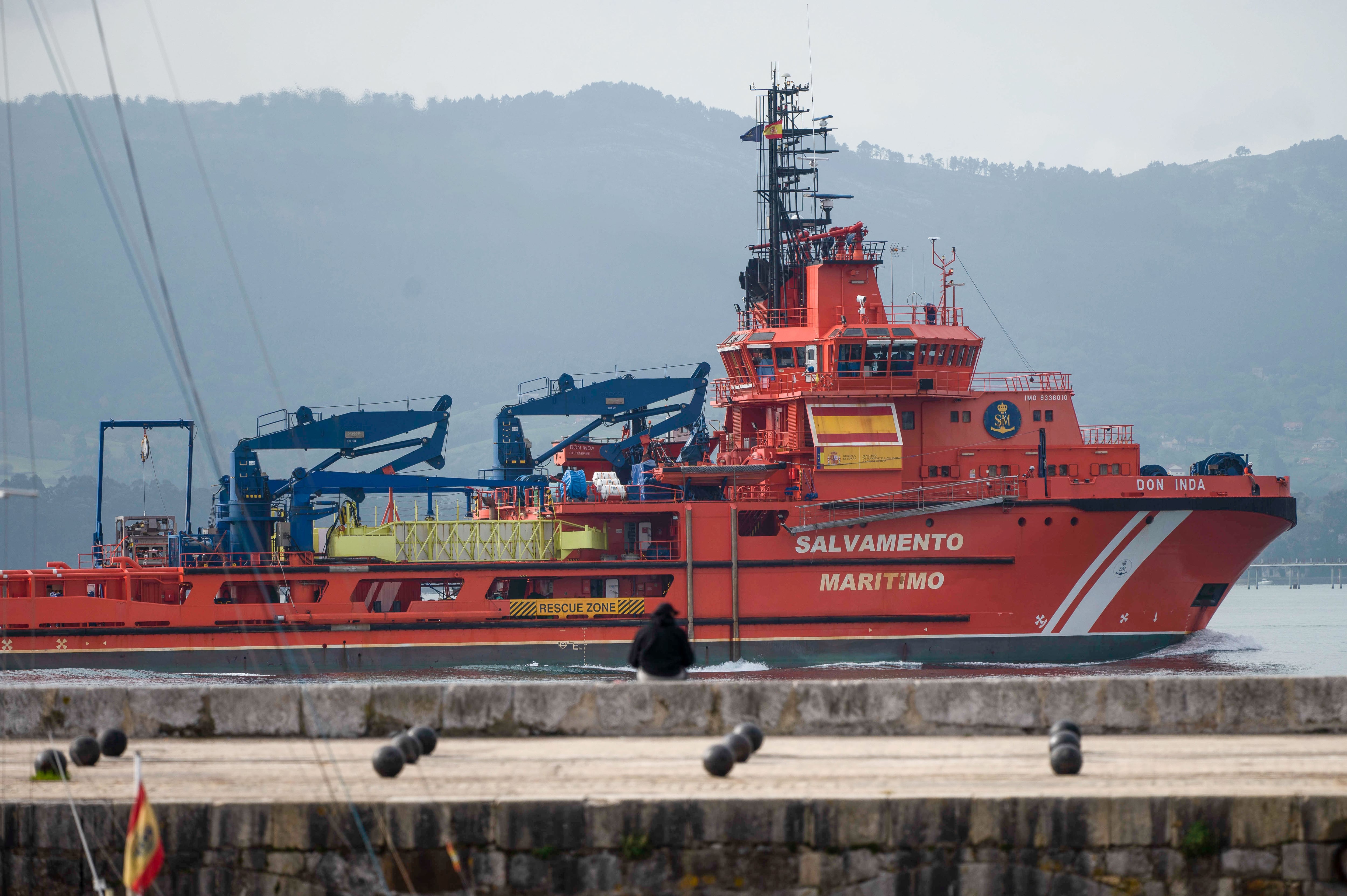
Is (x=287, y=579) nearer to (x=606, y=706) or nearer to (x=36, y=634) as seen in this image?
(x=36, y=634)

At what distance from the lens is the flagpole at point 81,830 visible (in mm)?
8539

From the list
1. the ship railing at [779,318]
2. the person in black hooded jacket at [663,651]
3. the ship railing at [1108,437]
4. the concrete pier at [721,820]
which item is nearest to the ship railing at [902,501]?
the ship railing at [1108,437]

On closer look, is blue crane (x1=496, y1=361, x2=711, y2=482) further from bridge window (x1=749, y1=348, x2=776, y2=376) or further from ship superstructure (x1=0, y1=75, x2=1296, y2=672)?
bridge window (x1=749, y1=348, x2=776, y2=376)

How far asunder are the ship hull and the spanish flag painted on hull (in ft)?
3.98

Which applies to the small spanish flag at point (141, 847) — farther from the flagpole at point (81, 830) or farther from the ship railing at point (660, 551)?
Result: the ship railing at point (660, 551)

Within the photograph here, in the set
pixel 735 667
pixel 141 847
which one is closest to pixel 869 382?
pixel 735 667

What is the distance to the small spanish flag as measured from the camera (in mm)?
7910

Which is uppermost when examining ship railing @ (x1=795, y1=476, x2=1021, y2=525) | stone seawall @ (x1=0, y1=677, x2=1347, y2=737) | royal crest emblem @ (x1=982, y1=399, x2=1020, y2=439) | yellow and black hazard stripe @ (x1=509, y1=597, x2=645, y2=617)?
royal crest emblem @ (x1=982, y1=399, x2=1020, y2=439)

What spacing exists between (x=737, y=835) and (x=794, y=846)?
37 centimetres

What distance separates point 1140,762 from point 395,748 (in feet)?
16.9

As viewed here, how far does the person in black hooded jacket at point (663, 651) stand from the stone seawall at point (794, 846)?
2.90m

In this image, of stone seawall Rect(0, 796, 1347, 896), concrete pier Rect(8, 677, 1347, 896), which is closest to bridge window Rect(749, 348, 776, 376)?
concrete pier Rect(8, 677, 1347, 896)

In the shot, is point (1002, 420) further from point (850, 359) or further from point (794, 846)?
point (794, 846)

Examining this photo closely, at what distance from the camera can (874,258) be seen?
28.6m
